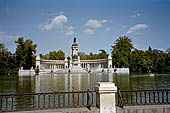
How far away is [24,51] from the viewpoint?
6931 centimetres

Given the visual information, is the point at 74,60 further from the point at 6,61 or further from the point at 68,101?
the point at 68,101

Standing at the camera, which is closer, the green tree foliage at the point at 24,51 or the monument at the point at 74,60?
the green tree foliage at the point at 24,51

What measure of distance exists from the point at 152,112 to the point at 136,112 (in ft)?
2.09

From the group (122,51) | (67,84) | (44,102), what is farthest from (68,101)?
(122,51)

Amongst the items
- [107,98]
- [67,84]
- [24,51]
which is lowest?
[67,84]

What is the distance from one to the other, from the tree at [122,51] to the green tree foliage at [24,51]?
3370 cm

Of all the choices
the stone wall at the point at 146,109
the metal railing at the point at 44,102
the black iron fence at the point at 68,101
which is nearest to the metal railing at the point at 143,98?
the black iron fence at the point at 68,101

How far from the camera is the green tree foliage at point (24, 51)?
69.2 metres

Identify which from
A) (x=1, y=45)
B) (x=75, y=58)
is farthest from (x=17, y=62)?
(x=75, y=58)

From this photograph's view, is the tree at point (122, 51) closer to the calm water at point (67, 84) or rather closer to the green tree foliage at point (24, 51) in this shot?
the green tree foliage at point (24, 51)

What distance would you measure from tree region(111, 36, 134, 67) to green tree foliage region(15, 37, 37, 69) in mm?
33700

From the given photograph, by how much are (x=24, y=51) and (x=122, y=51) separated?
39.8 m

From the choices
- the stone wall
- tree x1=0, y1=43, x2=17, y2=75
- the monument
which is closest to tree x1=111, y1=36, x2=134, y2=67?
the monument

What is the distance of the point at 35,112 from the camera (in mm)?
7027
